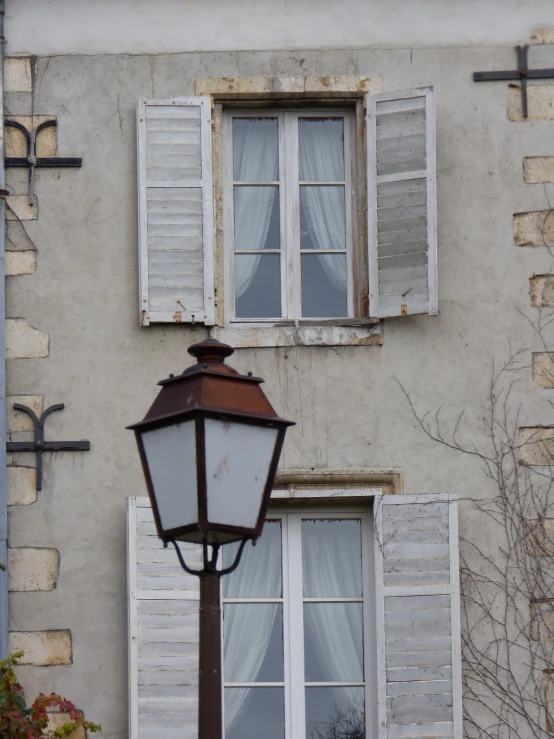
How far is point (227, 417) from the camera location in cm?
488

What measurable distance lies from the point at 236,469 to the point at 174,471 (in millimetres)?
193

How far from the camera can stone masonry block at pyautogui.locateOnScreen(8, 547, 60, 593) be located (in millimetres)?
7789

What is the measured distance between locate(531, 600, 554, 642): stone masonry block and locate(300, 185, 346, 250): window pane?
214 cm

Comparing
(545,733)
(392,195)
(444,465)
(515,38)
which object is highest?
(515,38)

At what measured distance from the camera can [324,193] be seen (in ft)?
27.9

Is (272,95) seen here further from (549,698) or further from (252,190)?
(549,698)

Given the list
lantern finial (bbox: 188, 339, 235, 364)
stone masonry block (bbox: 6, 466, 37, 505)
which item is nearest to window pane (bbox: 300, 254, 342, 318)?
stone masonry block (bbox: 6, 466, 37, 505)

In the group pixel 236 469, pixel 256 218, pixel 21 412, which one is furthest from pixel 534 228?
pixel 236 469

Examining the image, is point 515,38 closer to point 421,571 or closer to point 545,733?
point 421,571

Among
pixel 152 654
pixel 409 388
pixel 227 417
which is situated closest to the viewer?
pixel 227 417

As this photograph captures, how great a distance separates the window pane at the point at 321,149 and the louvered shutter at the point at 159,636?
6.73 ft

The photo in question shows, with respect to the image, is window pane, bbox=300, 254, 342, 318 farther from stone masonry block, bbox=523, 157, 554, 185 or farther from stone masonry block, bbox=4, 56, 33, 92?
stone masonry block, bbox=4, 56, 33, 92

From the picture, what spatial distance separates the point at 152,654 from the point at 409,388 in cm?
183

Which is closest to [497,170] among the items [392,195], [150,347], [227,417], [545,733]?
[392,195]
